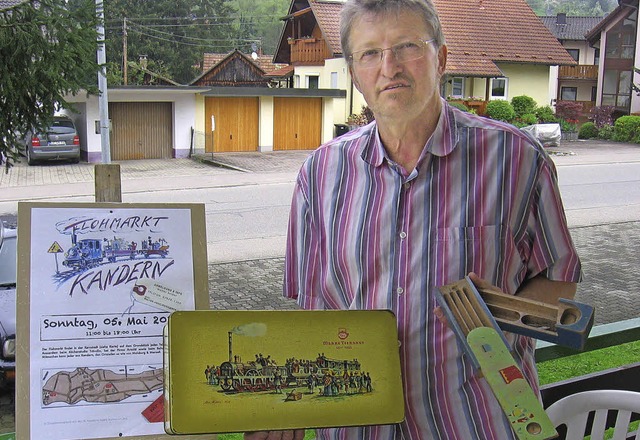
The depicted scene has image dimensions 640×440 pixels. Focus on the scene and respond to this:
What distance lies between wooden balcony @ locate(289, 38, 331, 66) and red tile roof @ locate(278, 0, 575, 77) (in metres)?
1.13

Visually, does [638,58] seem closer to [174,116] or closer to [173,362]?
[174,116]

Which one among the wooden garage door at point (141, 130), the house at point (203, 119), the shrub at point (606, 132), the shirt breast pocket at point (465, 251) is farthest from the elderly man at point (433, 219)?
the shrub at point (606, 132)

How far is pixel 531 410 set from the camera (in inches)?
57.0

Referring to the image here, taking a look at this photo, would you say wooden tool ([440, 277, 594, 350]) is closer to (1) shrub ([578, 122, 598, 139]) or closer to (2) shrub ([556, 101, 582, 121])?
(1) shrub ([578, 122, 598, 139])

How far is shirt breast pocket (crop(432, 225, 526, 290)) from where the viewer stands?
176cm

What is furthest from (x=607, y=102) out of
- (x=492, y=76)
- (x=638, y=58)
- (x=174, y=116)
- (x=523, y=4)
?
(x=174, y=116)

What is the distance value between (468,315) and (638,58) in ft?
124

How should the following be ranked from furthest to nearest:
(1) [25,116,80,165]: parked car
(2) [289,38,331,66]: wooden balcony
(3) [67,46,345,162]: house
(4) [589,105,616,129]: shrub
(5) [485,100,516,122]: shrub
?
1. (4) [589,105,616,129]: shrub
2. (2) [289,38,331,66]: wooden balcony
3. (5) [485,100,516,122]: shrub
4. (3) [67,46,345,162]: house
5. (1) [25,116,80,165]: parked car

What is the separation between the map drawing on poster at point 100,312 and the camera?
2.17m

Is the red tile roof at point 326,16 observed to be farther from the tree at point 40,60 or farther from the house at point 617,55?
the tree at point 40,60

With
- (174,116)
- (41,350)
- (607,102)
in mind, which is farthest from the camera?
(607,102)

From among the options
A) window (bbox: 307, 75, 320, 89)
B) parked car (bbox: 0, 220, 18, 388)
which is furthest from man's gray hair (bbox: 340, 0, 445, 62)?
window (bbox: 307, 75, 320, 89)

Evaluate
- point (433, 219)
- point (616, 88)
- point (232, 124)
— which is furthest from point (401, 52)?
point (616, 88)

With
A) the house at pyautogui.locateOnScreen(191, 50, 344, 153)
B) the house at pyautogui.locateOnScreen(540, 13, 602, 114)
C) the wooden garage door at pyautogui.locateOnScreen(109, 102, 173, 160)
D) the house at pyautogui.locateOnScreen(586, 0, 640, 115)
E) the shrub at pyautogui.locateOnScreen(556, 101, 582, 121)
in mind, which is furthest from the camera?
the house at pyautogui.locateOnScreen(540, 13, 602, 114)
